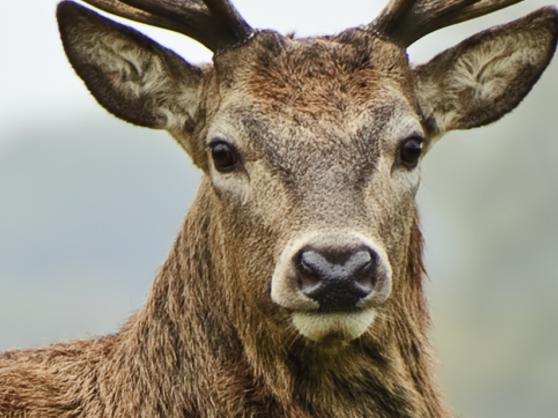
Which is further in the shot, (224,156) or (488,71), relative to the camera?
(488,71)

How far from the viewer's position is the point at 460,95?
1596 cm

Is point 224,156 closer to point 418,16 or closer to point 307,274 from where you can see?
point 307,274

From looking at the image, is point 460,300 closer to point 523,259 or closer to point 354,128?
point 523,259

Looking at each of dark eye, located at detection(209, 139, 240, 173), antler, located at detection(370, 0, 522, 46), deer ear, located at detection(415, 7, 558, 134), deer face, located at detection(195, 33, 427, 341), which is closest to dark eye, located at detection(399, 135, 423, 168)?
deer face, located at detection(195, 33, 427, 341)

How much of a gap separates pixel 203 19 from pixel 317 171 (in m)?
1.57

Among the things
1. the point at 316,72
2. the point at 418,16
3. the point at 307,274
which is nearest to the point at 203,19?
the point at 316,72

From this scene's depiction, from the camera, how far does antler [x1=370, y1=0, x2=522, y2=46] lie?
1559cm

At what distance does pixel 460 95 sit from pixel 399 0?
85cm

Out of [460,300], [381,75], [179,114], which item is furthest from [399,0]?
[460,300]

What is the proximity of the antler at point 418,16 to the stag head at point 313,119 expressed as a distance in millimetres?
11

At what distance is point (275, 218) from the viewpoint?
14578 mm

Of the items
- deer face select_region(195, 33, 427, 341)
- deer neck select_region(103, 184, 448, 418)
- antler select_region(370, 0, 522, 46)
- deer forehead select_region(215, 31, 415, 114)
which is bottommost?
→ deer neck select_region(103, 184, 448, 418)

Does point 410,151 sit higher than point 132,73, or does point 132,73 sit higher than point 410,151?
point 132,73

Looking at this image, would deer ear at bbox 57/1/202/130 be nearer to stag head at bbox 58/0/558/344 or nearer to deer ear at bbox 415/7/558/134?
stag head at bbox 58/0/558/344
